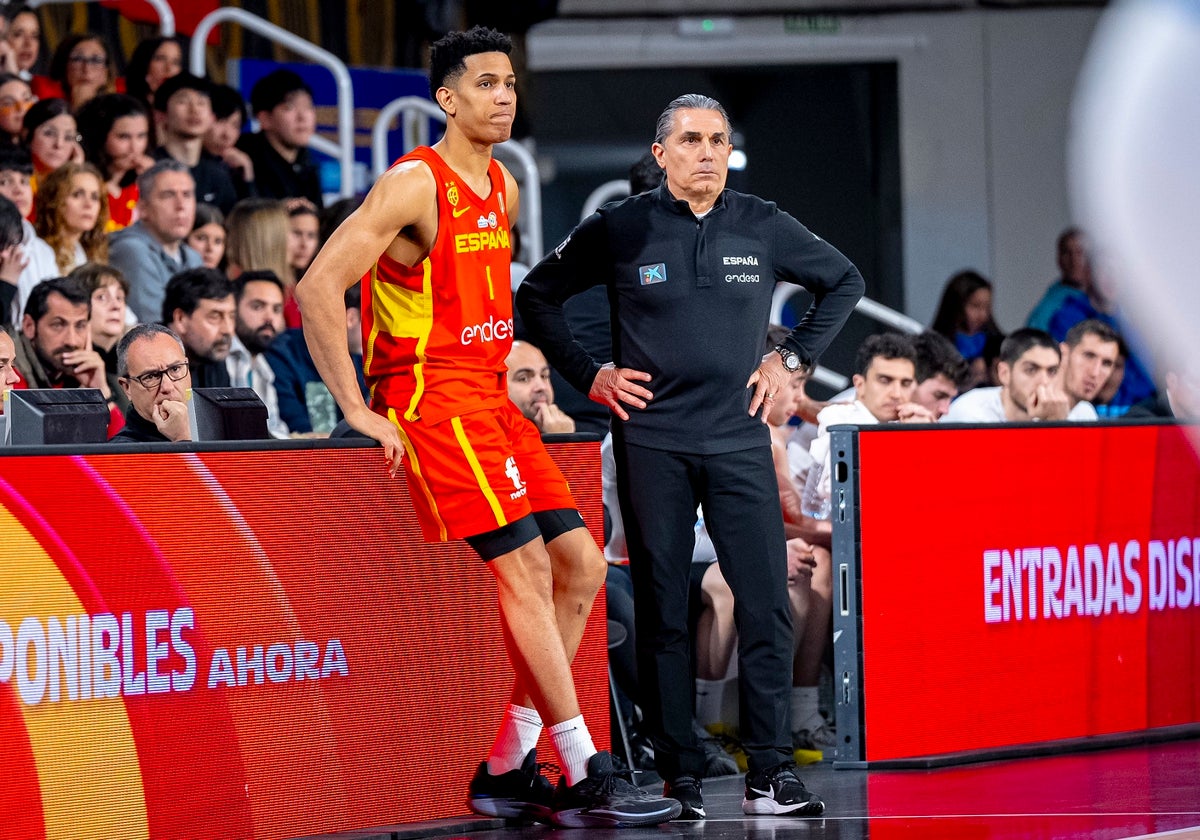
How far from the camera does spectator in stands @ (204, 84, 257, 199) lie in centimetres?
878

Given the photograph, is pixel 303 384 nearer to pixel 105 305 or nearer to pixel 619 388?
pixel 105 305

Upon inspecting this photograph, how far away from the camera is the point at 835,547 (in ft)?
18.4

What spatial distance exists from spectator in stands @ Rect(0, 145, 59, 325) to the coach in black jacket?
10.7ft

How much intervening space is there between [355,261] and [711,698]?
2.53 metres

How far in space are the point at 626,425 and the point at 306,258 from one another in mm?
3829

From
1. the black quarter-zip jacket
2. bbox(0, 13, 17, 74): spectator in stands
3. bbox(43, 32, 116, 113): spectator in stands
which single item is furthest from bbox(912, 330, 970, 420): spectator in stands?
bbox(0, 13, 17, 74): spectator in stands

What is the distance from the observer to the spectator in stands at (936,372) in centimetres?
731

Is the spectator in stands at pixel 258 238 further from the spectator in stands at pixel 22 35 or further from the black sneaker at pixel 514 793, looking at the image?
the black sneaker at pixel 514 793

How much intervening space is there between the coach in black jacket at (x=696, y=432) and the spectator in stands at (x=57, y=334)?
2.27m

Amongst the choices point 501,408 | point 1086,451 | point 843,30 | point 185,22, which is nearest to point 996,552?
point 1086,451

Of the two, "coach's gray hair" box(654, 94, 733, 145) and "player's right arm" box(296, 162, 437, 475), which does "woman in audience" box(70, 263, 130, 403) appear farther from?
"coach's gray hair" box(654, 94, 733, 145)

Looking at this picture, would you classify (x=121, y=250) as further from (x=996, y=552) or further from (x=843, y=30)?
(x=843, y=30)

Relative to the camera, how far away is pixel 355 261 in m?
4.20

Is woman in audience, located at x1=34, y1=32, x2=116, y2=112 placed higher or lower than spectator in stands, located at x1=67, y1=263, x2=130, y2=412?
higher
